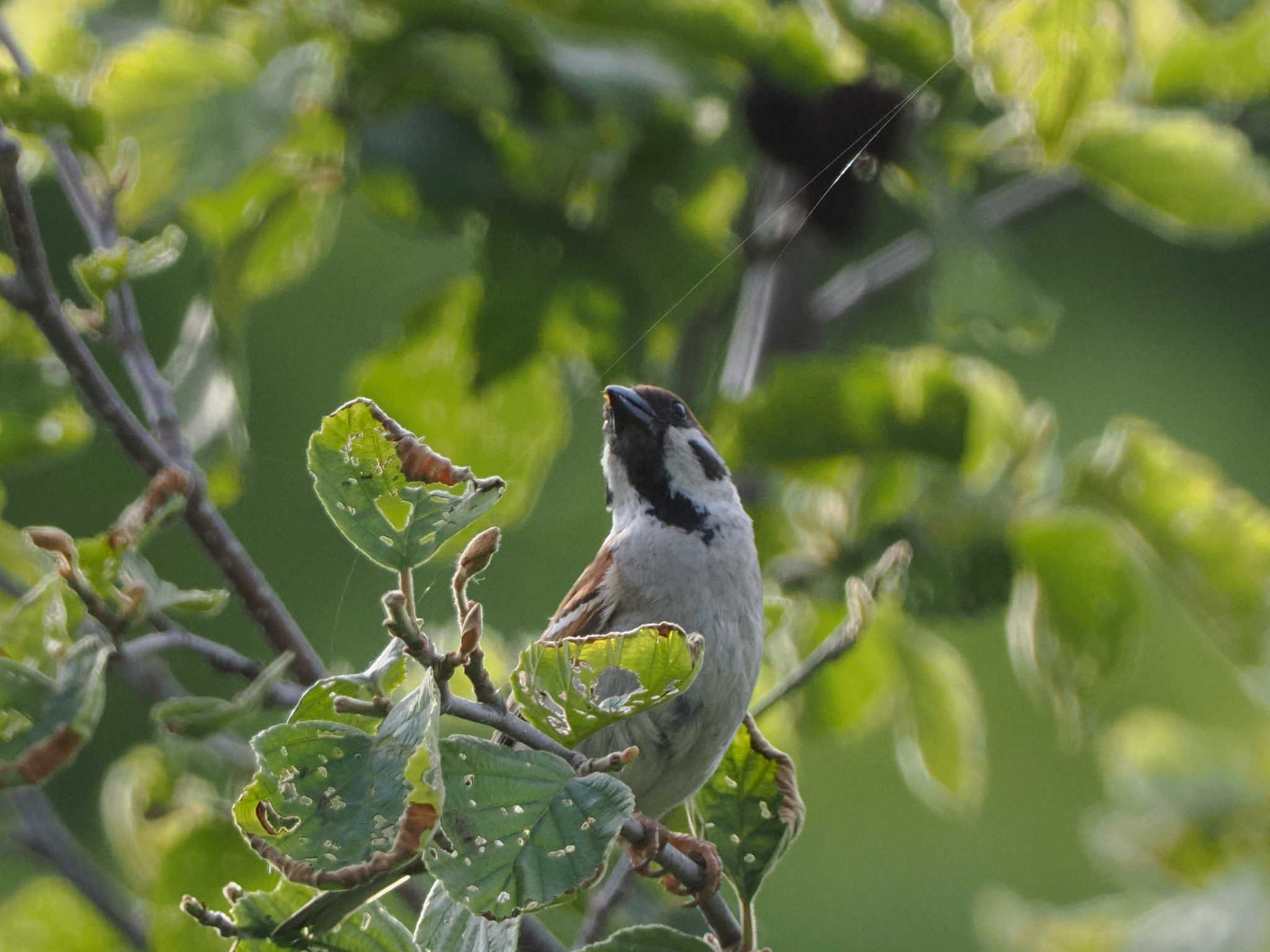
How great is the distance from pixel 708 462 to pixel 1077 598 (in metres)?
0.43

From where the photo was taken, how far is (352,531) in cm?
85

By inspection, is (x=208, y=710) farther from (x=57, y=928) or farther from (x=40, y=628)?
(x=57, y=928)

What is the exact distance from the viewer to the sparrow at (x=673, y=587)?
4.39 ft

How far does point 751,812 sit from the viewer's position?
1.18 metres

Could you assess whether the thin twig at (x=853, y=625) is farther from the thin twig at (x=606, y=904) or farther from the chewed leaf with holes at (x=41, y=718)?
the chewed leaf with holes at (x=41, y=718)

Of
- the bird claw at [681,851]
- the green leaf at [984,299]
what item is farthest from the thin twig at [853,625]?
the green leaf at [984,299]

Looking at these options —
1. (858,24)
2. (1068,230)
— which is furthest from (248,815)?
(1068,230)

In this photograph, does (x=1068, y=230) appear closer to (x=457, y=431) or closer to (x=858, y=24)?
(x=858, y=24)

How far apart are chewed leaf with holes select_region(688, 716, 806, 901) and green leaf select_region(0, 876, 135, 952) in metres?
0.92

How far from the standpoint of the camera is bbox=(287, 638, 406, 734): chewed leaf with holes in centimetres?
87

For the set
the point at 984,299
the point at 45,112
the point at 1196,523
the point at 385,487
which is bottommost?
the point at 1196,523

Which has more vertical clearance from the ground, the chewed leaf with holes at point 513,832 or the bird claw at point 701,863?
the chewed leaf with holes at point 513,832

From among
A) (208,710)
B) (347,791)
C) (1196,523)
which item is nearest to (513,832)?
(347,791)

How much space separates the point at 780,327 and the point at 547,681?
131 cm
